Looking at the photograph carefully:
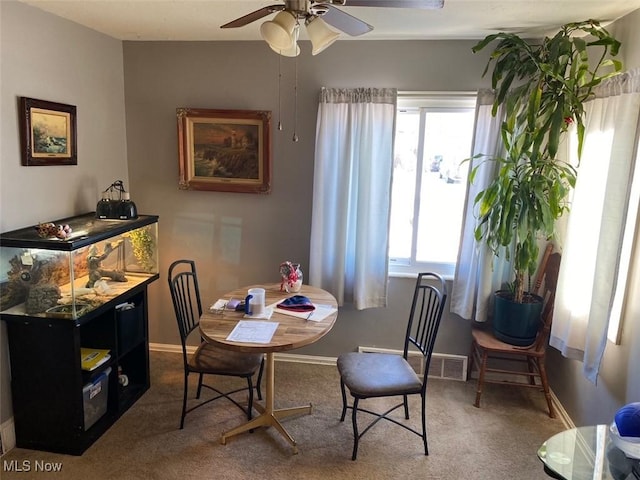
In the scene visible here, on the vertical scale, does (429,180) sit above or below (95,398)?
above

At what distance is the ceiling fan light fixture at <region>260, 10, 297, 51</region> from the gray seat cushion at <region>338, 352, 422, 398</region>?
1769 mm

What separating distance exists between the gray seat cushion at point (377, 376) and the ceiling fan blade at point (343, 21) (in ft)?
5.86

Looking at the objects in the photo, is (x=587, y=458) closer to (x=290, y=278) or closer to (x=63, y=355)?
(x=290, y=278)

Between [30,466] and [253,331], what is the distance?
4.57 ft

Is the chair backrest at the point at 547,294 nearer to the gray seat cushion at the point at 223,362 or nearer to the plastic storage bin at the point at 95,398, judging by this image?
the gray seat cushion at the point at 223,362

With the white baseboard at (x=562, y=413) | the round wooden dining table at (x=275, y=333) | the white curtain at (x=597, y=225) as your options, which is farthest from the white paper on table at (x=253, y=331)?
the white baseboard at (x=562, y=413)

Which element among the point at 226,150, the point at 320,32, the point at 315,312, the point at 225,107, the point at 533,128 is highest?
the point at 320,32

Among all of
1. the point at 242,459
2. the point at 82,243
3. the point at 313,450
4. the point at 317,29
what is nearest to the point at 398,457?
the point at 313,450

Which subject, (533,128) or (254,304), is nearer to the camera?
(254,304)

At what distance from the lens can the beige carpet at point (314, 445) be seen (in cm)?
245

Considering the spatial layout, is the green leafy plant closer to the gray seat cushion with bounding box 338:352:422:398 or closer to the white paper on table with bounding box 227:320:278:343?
the gray seat cushion with bounding box 338:352:422:398

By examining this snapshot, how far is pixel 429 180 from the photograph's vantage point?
3439mm

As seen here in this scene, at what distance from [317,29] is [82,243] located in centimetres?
159

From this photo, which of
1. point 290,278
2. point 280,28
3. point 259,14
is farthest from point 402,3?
point 290,278
